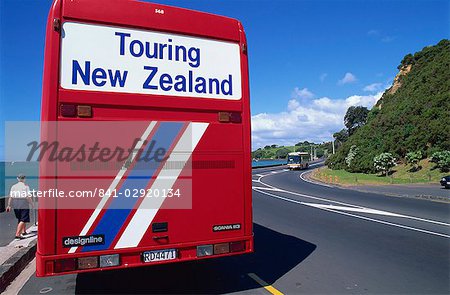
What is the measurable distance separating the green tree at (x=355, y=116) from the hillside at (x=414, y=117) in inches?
1098

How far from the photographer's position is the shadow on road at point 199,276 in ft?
18.9

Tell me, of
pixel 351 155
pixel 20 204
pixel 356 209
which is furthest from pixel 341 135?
pixel 20 204

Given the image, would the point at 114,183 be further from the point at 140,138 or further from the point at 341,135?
the point at 341,135

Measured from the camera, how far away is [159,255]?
4.88 m

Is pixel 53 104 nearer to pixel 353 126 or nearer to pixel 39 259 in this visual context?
pixel 39 259

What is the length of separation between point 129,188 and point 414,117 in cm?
4346

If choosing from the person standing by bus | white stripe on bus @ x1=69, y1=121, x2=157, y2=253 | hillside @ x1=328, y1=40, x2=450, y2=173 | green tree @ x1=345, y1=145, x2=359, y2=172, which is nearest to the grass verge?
hillside @ x1=328, y1=40, x2=450, y2=173

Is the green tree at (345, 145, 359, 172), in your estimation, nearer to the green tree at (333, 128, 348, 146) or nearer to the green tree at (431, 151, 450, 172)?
the green tree at (431, 151, 450, 172)

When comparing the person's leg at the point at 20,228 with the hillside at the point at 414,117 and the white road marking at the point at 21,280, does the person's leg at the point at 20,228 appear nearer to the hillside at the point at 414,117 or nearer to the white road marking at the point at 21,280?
the white road marking at the point at 21,280

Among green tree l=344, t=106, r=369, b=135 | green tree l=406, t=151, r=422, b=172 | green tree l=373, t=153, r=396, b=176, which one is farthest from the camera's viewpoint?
green tree l=344, t=106, r=369, b=135

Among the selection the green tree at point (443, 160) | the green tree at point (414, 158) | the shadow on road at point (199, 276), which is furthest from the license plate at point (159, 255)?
the green tree at point (414, 158)

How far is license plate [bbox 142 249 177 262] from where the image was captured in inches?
190

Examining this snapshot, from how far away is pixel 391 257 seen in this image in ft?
24.0

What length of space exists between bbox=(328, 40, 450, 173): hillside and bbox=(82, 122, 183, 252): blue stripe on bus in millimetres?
36876
